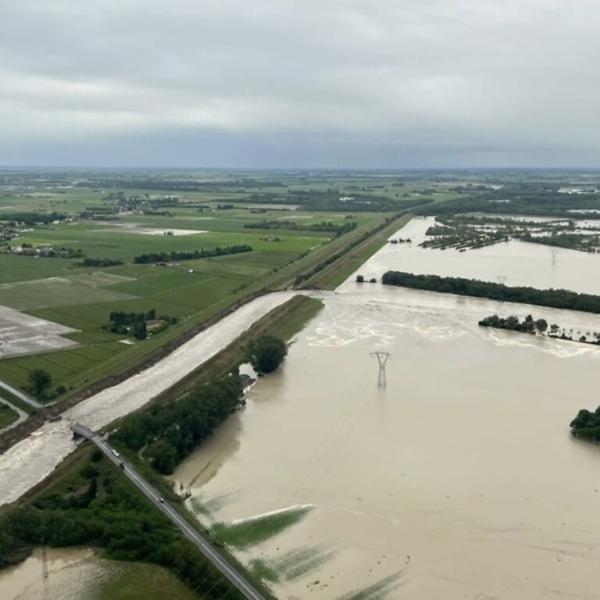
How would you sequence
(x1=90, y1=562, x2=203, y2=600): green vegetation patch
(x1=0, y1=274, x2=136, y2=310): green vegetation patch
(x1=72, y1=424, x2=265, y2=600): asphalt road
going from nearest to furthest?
1. (x1=72, y1=424, x2=265, y2=600): asphalt road
2. (x1=90, y1=562, x2=203, y2=600): green vegetation patch
3. (x1=0, y1=274, x2=136, y2=310): green vegetation patch

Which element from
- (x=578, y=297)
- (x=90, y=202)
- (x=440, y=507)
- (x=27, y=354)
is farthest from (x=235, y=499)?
(x=90, y=202)

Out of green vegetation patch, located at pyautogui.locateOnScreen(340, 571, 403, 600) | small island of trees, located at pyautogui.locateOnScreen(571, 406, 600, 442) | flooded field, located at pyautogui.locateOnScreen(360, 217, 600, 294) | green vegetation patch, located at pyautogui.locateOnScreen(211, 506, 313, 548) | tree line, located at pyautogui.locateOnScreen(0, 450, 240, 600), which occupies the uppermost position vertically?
flooded field, located at pyautogui.locateOnScreen(360, 217, 600, 294)

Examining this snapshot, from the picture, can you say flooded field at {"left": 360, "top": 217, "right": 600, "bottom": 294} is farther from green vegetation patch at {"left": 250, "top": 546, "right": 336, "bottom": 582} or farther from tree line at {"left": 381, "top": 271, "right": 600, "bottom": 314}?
green vegetation patch at {"left": 250, "top": 546, "right": 336, "bottom": 582}

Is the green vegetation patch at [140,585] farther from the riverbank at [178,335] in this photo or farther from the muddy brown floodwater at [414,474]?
the riverbank at [178,335]

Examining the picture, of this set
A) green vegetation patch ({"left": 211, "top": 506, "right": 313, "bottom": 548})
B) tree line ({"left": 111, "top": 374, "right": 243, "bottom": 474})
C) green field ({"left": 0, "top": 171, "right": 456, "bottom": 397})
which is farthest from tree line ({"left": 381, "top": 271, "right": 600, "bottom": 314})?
green vegetation patch ({"left": 211, "top": 506, "right": 313, "bottom": 548})

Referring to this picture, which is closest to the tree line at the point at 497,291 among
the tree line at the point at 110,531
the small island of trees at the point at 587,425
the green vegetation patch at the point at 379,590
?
the small island of trees at the point at 587,425

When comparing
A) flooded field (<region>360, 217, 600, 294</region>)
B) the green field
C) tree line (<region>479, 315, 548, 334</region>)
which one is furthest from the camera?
flooded field (<region>360, 217, 600, 294</region>)

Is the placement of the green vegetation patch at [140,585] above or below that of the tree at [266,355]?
below
